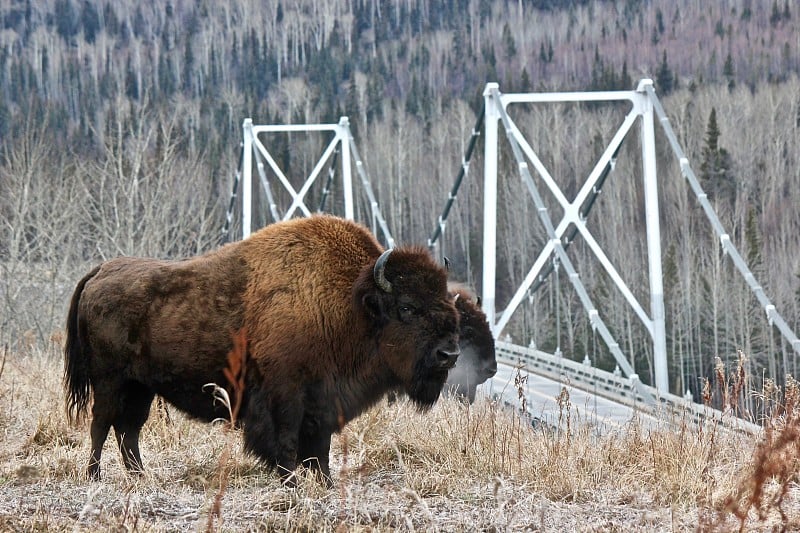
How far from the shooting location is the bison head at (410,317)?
4.58 meters

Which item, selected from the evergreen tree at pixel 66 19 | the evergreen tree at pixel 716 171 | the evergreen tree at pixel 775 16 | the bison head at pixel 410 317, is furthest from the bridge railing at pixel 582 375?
the evergreen tree at pixel 66 19

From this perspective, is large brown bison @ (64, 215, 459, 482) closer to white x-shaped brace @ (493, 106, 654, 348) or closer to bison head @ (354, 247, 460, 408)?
bison head @ (354, 247, 460, 408)

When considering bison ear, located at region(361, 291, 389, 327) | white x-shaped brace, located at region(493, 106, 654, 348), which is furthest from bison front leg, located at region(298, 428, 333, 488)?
white x-shaped brace, located at region(493, 106, 654, 348)

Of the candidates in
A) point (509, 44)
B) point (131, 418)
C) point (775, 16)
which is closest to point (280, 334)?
point (131, 418)

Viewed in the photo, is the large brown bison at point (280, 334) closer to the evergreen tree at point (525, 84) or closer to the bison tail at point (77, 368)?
the bison tail at point (77, 368)

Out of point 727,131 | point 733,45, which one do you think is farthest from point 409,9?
point 727,131

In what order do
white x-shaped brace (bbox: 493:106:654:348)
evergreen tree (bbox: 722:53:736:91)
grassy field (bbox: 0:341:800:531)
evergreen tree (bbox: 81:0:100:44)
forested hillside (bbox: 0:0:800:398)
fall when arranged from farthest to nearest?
evergreen tree (bbox: 81:0:100:44) < evergreen tree (bbox: 722:53:736:91) < forested hillside (bbox: 0:0:800:398) < white x-shaped brace (bbox: 493:106:654:348) < grassy field (bbox: 0:341:800:531)

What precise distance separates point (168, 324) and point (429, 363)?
3.72ft

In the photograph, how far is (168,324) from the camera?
4664 mm

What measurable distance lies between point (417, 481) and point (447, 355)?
1.80ft

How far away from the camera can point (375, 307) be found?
4.66 m

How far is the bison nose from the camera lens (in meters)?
4.50

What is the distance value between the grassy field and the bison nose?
38cm

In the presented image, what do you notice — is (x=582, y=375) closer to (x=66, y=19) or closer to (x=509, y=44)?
(x=509, y=44)
